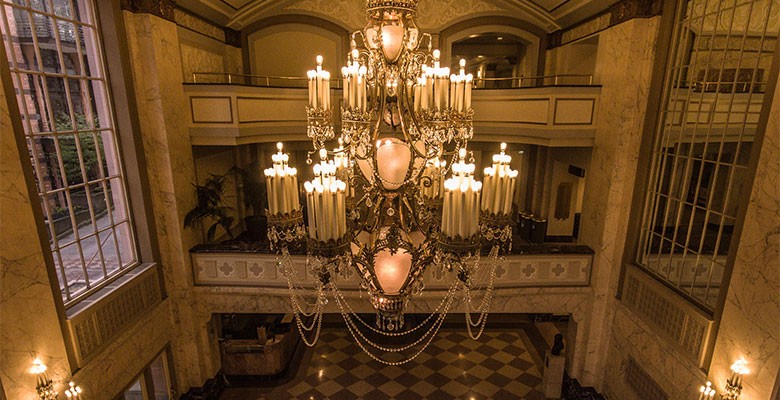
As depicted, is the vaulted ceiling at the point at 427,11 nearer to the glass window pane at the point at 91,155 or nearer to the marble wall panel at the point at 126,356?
the glass window pane at the point at 91,155

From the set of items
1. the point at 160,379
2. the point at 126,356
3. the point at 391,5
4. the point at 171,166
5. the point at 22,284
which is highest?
the point at 391,5

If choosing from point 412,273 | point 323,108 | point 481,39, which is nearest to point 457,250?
point 412,273

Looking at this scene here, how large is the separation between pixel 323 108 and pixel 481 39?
9.91 meters

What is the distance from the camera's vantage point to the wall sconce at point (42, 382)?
4253 millimetres

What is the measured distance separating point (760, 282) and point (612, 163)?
109 inches

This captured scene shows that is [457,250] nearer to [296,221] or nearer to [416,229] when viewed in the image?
[416,229]

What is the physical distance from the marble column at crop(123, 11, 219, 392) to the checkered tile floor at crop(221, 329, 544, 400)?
1489 mm

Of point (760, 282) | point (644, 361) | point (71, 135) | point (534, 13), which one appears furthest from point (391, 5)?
point (534, 13)

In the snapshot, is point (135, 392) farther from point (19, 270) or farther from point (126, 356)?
point (19, 270)

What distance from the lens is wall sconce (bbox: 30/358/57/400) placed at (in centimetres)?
425

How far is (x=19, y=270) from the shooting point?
13.5 feet

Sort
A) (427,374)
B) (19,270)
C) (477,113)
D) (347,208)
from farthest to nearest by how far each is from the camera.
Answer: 1. (427,374)
2. (477,113)
3. (19,270)
4. (347,208)

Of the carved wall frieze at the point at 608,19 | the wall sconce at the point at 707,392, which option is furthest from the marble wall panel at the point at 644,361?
the carved wall frieze at the point at 608,19

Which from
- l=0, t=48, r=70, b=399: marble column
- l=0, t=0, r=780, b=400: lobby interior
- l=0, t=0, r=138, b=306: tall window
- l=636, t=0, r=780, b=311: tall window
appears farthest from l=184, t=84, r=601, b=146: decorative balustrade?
l=0, t=48, r=70, b=399: marble column
